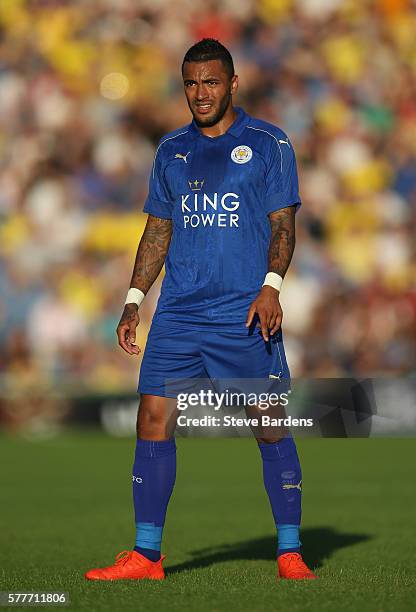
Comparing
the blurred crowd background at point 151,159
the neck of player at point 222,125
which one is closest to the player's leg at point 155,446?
the neck of player at point 222,125

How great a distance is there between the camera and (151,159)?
56.5 ft

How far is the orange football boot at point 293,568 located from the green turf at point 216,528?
11cm

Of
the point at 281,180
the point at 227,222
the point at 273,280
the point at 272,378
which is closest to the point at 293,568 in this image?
the point at 272,378

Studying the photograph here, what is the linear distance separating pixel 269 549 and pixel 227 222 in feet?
6.96

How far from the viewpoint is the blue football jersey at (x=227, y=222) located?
4559 mm

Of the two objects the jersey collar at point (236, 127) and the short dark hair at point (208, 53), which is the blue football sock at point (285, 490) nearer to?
the jersey collar at point (236, 127)

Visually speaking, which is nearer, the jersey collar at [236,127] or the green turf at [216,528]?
the green turf at [216,528]

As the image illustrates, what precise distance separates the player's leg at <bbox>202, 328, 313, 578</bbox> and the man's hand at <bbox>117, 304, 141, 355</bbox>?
320mm

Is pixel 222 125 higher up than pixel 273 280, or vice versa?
pixel 222 125

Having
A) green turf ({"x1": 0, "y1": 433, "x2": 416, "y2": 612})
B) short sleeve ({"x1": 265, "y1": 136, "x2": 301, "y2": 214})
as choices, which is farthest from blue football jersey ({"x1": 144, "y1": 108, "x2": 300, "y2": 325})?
green turf ({"x1": 0, "y1": 433, "x2": 416, "y2": 612})

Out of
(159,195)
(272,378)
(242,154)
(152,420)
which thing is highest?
(242,154)

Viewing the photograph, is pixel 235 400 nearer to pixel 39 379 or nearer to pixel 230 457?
pixel 230 457

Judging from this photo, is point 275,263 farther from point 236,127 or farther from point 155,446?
point 155,446

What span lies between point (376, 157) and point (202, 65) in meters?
12.7
